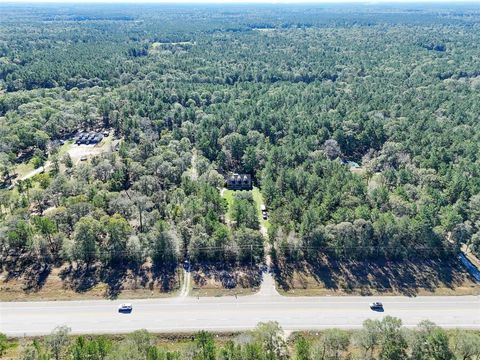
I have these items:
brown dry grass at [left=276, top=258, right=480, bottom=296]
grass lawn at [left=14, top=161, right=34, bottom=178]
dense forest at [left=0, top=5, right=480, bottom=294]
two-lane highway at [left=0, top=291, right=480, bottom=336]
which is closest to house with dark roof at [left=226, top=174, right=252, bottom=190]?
dense forest at [left=0, top=5, right=480, bottom=294]

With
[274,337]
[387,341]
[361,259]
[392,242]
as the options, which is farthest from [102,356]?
[392,242]

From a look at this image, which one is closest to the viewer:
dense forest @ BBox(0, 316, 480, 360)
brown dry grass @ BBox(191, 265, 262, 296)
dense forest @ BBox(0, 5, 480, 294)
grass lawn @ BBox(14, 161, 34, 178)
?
dense forest @ BBox(0, 316, 480, 360)

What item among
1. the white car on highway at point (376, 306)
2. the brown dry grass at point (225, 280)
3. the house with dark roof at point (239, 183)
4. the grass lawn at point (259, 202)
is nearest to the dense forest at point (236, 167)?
the brown dry grass at point (225, 280)

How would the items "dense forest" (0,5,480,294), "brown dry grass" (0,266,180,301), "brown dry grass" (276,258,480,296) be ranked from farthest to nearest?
"dense forest" (0,5,480,294), "brown dry grass" (276,258,480,296), "brown dry grass" (0,266,180,301)

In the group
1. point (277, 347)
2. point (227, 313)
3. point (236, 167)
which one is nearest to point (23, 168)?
point (236, 167)

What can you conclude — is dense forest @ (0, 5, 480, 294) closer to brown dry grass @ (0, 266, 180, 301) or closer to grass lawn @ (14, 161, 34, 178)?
grass lawn @ (14, 161, 34, 178)

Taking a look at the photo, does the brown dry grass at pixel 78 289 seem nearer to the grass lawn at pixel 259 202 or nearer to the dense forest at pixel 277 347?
the dense forest at pixel 277 347

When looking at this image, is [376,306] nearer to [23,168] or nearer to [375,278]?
[375,278]
